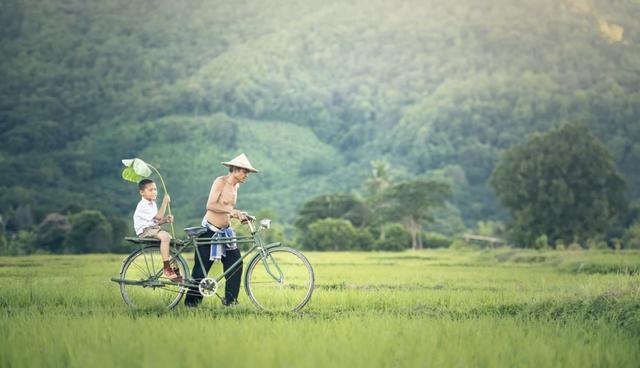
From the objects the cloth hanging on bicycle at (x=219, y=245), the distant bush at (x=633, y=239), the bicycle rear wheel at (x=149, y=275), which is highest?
the cloth hanging on bicycle at (x=219, y=245)

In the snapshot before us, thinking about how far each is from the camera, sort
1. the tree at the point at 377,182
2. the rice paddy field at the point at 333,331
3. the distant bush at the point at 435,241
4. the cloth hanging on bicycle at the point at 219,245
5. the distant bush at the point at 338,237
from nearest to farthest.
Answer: the rice paddy field at the point at 333,331 < the cloth hanging on bicycle at the point at 219,245 < the distant bush at the point at 338,237 < the distant bush at the point at 435,241 < the tree at the point at 377,182

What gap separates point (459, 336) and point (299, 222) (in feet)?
195

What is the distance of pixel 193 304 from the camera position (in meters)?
10.1

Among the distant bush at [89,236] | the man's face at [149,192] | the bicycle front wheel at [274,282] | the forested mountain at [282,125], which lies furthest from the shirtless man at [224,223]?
the forested mountain at [282,125]

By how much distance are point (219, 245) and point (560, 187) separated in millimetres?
42949

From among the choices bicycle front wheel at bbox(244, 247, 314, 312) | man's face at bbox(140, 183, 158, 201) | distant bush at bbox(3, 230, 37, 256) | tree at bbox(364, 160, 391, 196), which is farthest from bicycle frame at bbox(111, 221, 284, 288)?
tree at bbox(364, 160, 391, 196)

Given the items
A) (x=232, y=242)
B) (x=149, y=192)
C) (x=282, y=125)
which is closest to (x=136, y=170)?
(x=149, y=192)

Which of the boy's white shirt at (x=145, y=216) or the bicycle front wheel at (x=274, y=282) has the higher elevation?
the boy's white shirt at (x=145, y=216)

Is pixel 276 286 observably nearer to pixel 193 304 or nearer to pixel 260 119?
pixel 193 304

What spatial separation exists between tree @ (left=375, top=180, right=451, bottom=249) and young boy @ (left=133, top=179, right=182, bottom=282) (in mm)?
61685

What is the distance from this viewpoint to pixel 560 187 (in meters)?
49.5

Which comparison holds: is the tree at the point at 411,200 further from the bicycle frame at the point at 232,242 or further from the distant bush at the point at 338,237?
the bicycle frame at the point at 232,242

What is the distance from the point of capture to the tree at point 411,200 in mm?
71188

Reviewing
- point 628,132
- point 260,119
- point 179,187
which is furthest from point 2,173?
point 628,132
